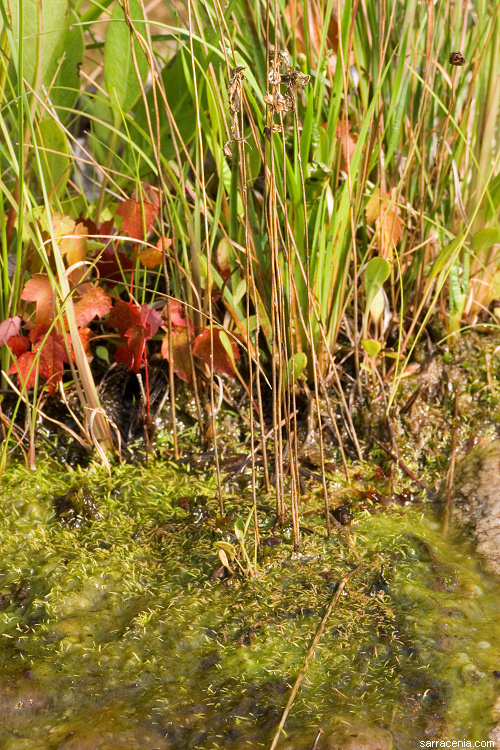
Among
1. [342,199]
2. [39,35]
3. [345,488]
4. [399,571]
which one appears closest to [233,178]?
[342,199]

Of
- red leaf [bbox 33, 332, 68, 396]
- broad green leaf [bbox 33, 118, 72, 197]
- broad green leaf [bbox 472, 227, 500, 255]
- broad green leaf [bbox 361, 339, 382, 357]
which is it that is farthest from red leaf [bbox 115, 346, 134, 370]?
broad green leaf [bbox 472, 227, 500, 255]

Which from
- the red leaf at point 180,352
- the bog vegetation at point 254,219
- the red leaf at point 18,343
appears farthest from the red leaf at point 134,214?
the red leaf at point 18,343

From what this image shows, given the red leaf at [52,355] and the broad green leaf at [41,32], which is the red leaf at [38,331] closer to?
the red leaf at [52,355]

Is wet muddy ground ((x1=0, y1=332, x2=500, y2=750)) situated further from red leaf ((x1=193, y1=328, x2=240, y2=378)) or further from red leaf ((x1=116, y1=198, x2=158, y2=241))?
red leaf ((x1=116, y1=198, x2=158, y2=241))

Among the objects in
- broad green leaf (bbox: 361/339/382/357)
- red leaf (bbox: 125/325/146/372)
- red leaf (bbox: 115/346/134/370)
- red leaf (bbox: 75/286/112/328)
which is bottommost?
broad green leaf (bbox: 361/339/382/357)

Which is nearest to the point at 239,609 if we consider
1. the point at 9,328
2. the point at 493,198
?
the point at 9,328

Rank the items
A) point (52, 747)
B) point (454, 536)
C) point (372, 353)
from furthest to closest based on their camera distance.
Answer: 1. point (372, 353)
2. point (454, 536)
3. point (52, 747)

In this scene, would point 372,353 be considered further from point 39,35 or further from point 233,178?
point 39,35
